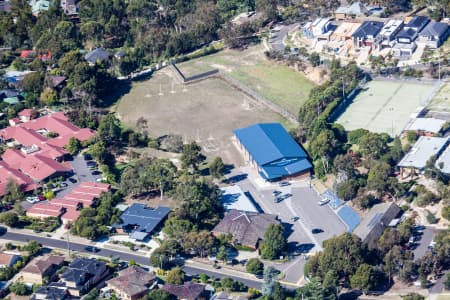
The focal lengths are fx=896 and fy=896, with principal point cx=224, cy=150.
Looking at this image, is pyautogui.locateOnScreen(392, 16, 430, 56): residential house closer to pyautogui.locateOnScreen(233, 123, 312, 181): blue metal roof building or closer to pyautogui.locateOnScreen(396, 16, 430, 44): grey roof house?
pyautogui.locateOnScreen(396, 16, 430, 44): grey roof house

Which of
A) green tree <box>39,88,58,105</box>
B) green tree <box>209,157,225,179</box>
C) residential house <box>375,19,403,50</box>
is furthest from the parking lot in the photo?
residential house <box>375,19,403,50</box>

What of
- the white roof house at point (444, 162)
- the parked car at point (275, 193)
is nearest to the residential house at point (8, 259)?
the parked car at point (275, 193)

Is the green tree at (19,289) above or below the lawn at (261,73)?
above

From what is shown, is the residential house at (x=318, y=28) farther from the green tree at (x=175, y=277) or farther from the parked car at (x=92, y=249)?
the green tree at (x=175, y=277)

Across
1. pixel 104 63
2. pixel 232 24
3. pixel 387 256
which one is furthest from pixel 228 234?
pixel 232 24

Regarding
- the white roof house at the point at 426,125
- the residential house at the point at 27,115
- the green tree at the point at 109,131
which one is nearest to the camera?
the white roof house at the point at 426,125

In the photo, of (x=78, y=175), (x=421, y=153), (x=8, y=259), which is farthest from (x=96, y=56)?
(x=421, y=153)
